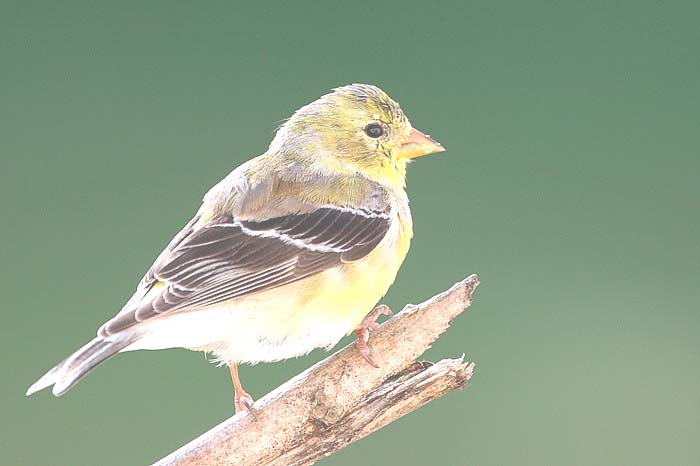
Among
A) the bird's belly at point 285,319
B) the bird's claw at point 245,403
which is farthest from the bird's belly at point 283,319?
→ the bird's claw at point 245,403

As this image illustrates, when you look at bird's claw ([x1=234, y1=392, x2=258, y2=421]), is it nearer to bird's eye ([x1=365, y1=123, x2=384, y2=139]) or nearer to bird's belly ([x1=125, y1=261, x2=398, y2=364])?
bird's belly ([x1=125, y1=261, x2=398, y2=364])

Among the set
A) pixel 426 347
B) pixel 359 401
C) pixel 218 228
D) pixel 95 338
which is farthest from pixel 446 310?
pixel 95 338

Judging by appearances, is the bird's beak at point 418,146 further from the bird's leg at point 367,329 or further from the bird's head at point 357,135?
the bird's leg at point 367,329

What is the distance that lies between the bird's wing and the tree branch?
0.24 metres

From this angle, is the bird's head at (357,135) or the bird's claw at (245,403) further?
the bird's head at (357,135)

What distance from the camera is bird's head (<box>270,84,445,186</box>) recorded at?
2.52 m

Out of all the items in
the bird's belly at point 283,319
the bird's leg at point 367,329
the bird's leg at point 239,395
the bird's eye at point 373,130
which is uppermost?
the bird's eye at point 373,130

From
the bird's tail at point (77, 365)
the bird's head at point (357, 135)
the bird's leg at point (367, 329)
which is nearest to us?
the bird's tail at point (77, 365)

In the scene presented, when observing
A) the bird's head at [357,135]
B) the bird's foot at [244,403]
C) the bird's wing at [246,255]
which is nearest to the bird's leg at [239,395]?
the bird's foot at [244,403]

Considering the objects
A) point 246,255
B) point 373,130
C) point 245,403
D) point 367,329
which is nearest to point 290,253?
point 246,255

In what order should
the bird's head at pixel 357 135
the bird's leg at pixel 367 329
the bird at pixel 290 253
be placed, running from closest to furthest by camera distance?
the bird at pixel 290 253, the bird's leg at pixel 367 329, the bird's head at pixel 357 135

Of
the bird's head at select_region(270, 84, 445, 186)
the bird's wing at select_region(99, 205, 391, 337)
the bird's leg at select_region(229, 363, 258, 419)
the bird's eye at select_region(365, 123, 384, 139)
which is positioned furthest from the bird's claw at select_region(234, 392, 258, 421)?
the bird's eye at select_region(365, 123, 384, 139)

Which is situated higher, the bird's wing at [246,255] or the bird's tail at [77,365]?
the bird's wing at [246,255]

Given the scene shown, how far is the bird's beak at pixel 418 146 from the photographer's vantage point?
2.56 metres
